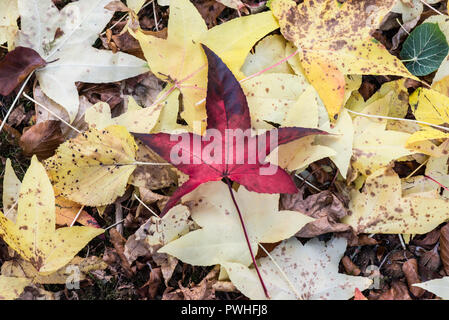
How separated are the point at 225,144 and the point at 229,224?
0.68 ft

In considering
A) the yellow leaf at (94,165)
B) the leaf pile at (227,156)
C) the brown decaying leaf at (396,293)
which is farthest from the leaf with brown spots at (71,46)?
the brown decaying leaf at (396,293)

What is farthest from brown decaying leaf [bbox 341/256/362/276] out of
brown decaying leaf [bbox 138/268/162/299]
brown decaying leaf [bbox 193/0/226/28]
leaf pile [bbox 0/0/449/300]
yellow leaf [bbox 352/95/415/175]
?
brown decaying leaf [bbox 193/0/226/28]

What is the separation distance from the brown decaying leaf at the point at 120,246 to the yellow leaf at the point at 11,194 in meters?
0.25

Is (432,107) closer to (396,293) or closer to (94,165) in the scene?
(396,293)

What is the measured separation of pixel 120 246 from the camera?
108cm

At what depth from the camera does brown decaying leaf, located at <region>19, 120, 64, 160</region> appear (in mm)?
1070

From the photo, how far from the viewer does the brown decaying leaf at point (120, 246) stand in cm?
108

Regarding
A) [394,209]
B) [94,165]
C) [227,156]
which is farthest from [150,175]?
[394,209]

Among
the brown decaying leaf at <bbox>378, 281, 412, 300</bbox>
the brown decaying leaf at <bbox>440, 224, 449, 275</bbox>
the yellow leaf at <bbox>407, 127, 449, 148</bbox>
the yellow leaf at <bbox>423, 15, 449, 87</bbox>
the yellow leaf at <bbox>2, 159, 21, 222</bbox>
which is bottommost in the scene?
the brown decaying leaf at <bbox>378, 281, 412, 300</bbox>

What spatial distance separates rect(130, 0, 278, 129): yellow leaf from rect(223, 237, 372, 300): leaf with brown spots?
37 cm

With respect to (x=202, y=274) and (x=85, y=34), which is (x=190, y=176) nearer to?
(x=202, y=274)

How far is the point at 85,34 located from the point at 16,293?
654 millimetres

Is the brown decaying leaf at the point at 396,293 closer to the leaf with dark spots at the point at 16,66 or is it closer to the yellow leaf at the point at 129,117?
the yellow leaf at the point at 129,117

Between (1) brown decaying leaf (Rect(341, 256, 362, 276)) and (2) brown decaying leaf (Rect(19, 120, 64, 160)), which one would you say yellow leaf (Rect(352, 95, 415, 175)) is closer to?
(1) brown decaying leaf (Rect(341, 256, 362, 276))
